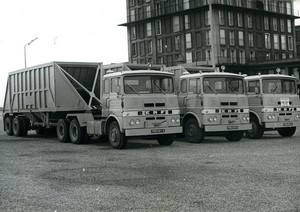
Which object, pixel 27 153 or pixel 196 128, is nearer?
pixel 27 153

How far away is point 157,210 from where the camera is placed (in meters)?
5.93

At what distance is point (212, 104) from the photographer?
14.9 m

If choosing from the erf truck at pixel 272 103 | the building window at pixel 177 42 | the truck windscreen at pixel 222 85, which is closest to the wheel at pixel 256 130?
the erf truck at pixel 272 103

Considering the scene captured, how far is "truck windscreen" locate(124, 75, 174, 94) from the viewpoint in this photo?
13625 mm

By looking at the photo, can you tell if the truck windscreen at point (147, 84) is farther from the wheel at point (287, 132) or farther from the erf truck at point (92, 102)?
the wheel at point (287, 132)

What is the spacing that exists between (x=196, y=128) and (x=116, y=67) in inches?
132

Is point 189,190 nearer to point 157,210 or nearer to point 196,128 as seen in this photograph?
point 157,210

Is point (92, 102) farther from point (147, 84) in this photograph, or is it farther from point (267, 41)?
point (267, 41)

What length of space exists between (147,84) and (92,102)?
3381 millimetres

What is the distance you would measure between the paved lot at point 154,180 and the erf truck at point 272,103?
3297mm

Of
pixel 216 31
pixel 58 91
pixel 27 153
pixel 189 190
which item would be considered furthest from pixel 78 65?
pixel 216 31

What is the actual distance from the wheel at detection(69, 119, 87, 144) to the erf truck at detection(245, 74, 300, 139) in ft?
20.0

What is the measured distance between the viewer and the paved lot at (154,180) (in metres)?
6.34

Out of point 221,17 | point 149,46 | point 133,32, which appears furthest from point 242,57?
point 133,32
